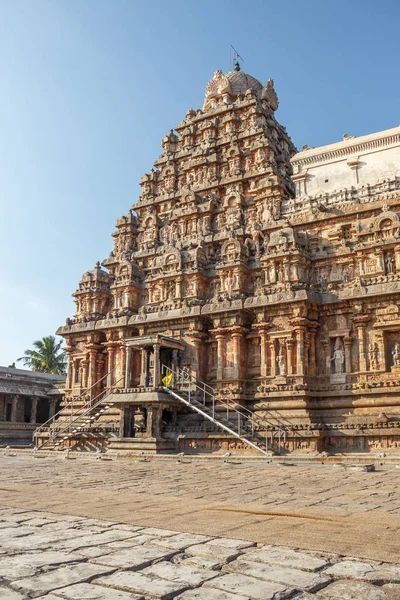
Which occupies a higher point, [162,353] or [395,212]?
[395,212]

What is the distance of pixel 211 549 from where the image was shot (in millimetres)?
5754

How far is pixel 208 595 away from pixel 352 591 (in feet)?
3.93

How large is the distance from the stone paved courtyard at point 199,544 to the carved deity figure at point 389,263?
18.4 m

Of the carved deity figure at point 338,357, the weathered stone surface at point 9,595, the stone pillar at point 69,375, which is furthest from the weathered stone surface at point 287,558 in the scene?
the stone pillar at point 69,375

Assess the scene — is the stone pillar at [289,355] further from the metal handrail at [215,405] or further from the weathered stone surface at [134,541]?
the weathered stone surface at [134,541]

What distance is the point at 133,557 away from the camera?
544 centimetres

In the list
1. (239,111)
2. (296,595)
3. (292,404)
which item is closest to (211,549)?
(296,595)

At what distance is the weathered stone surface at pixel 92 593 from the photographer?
4316 millimetres

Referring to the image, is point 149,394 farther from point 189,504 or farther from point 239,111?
point 239,111

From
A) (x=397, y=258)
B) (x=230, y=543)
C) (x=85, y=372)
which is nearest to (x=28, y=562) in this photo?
(x=230, y=543)

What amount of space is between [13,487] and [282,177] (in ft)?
98.1

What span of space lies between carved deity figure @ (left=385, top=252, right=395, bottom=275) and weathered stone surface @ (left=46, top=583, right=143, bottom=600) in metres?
25.6

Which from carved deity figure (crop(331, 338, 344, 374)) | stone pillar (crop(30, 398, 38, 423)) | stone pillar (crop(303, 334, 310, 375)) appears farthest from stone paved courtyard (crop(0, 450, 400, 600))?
stone pillar (crop(30, 398, 38, 423))

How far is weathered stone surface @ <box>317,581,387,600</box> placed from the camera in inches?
172
